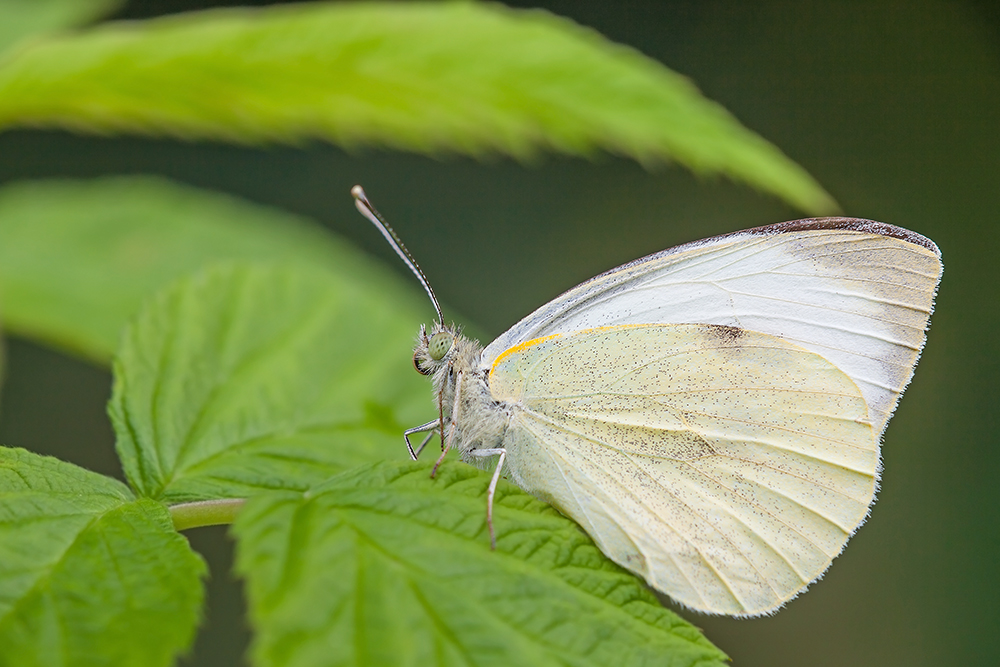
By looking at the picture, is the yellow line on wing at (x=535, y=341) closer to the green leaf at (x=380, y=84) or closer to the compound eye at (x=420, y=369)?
the compound eye at (x=420, y=369)

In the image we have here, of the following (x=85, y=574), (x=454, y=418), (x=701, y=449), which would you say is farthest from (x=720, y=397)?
(x=85, y=574)

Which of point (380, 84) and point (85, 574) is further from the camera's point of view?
point (380, 84)

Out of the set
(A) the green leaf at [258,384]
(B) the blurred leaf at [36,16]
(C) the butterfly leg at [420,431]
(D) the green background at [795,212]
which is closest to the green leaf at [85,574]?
(A) the green leaf at [258,384]

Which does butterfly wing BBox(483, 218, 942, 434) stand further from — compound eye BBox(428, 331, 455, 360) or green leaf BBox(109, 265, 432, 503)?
green leaf BBox(109, 265, 432, 503)

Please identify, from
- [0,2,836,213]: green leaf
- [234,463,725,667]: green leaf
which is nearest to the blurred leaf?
[0,2,836,213]: green leaf

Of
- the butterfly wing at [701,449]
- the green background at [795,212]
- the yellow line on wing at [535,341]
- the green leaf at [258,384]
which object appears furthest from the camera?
the green background at [795,212]

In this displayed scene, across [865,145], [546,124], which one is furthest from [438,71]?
[865,145]

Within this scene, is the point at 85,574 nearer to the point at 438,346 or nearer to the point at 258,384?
the point at 258,384
